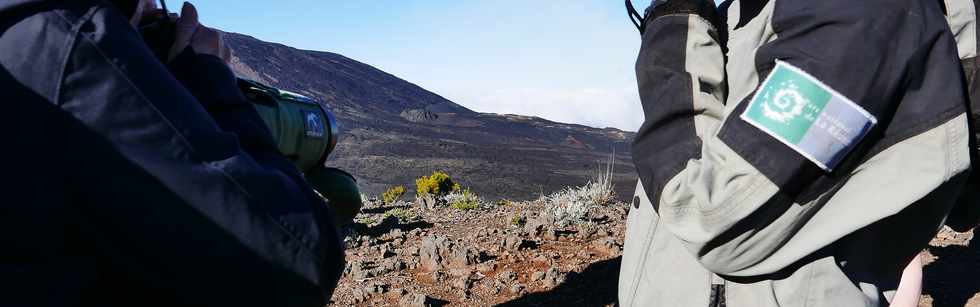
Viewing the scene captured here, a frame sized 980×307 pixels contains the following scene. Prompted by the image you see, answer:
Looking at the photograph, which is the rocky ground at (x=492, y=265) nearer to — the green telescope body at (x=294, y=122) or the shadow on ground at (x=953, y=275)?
the shadow on ground at (x=953, y=275)

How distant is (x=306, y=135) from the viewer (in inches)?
50.2

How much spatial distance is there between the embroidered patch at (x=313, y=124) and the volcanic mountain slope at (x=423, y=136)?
15235 millimetres

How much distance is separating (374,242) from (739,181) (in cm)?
389

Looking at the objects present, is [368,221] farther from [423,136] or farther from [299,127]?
[423,136]

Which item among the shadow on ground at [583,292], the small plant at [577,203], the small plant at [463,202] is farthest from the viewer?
the small plant at [463,202]

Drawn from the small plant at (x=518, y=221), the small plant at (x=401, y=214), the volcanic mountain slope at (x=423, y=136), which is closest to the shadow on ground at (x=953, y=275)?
the small plant at (x=518, y=221)

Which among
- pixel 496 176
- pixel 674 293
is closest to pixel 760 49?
pixel 674 293

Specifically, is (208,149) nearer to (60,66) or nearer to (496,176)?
(60,66)

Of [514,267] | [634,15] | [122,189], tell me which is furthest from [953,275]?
[122,189]

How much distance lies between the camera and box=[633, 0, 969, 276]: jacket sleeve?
101 cm

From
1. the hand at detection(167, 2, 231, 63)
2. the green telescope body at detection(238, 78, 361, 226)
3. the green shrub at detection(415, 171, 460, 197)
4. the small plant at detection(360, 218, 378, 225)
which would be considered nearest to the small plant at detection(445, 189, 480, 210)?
the small plant at detection(360, 218, 378, 225)

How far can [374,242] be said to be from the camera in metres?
4.76

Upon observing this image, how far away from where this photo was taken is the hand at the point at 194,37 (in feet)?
3.37

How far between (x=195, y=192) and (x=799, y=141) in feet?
2.52
